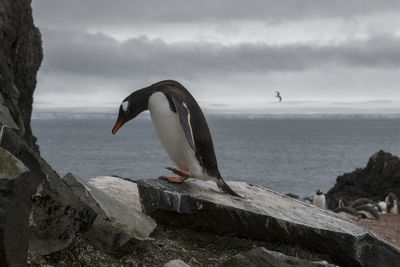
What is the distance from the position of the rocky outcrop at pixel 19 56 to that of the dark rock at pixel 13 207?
2777 cm

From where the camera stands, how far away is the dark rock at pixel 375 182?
Answer: 3378cm

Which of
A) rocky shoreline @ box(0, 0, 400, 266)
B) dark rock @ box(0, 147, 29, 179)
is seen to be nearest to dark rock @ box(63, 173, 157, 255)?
rocky shoreline @ box(0, 0, 400, 266)

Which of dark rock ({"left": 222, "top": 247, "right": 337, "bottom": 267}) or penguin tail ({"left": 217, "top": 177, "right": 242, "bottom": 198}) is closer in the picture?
dark rock ({"left": 222, "top": 247, "right": 337, "bottom": 267})

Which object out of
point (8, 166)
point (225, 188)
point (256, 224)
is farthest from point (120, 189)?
point (8, 166)

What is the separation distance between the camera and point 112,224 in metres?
5.95

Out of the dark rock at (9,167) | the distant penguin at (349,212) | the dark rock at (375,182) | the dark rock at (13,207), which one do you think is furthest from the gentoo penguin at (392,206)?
the dark rock at (9,167)

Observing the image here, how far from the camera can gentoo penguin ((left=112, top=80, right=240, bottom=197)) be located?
7523mm

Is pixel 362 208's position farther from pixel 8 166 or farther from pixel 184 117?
pixel 8 166

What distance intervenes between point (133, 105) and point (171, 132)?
0.79m

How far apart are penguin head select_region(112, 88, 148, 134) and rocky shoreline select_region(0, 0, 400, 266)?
1.05m

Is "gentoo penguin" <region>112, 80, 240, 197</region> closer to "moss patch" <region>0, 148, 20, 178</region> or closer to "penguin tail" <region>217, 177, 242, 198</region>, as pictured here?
"penguin tail" <region>217, 177, 242, 198</region>

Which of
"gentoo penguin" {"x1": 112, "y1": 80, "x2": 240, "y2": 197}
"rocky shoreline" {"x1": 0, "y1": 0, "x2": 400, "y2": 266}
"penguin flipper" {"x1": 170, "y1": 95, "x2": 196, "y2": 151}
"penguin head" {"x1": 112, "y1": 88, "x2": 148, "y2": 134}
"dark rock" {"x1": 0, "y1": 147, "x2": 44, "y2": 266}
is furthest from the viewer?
"penguin head" {"x1": 112, "y1": 88, "x2": 148, "y2": 134}

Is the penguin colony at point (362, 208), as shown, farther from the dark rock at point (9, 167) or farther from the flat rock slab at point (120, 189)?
the dark rock at point (9, 167)

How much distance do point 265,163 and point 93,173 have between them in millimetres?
27454
